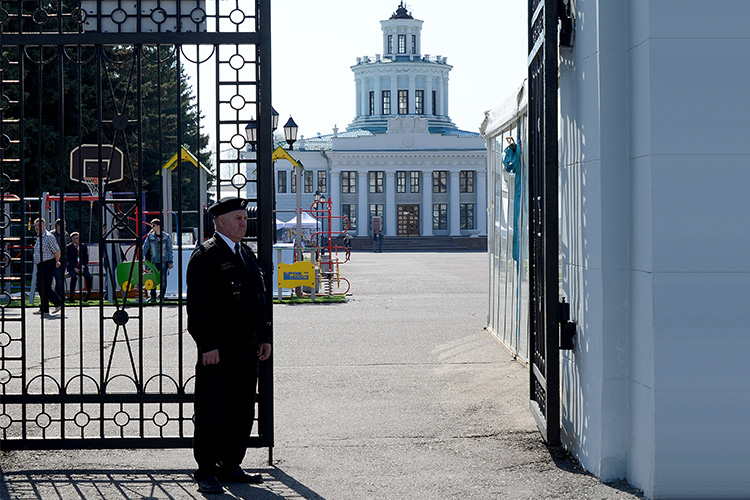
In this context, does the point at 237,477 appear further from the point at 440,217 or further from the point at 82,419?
the point at 440,217

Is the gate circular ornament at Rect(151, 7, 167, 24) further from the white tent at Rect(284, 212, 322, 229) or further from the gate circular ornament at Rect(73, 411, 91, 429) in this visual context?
the white tent at Rect(284, 212, 322, 229)

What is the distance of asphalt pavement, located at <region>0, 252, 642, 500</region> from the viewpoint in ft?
17.9

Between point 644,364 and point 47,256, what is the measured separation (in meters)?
12.7

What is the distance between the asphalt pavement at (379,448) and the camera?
544 cm

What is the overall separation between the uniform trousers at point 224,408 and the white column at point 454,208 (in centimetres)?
7865

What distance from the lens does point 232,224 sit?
557 centimetres

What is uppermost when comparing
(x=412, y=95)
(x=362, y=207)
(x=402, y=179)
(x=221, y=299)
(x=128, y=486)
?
(x=412, y=95)

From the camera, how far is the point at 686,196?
5.00 m

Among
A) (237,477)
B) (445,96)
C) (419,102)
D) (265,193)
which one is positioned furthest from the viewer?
(445,96)

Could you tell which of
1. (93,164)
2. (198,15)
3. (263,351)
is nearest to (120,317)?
(263,351)

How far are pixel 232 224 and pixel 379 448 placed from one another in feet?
6.25

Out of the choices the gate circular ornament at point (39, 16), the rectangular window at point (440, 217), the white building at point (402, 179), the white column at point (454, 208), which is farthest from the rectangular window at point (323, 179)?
the gate circular ornament at point (39, 16)

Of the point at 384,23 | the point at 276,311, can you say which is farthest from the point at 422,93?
the point at 276,311

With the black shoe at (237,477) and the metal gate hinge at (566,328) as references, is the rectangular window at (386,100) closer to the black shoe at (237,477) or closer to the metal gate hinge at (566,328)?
the metal gate hinge at (566,328)
